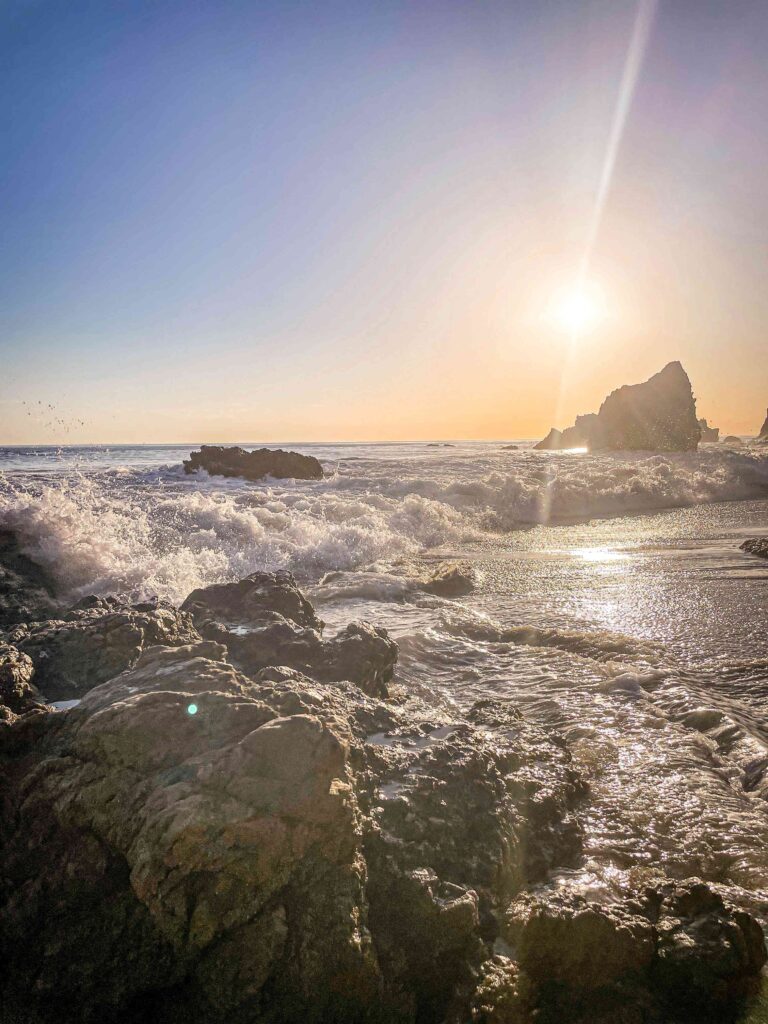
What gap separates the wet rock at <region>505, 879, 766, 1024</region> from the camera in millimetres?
1621

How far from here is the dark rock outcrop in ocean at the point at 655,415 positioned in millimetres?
42844

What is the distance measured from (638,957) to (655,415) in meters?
47.1

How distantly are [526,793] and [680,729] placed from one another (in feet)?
4.77

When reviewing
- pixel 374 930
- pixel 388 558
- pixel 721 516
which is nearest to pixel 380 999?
pixel 374 930

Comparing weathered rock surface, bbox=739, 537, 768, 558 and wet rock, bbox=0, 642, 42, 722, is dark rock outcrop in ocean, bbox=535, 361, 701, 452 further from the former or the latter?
wet rock, bbox=0, 642, 42, 722

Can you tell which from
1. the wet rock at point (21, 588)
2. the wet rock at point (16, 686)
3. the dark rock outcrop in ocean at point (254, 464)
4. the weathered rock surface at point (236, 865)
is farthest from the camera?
the dark rock outcrop in ocean at point (254, 464)

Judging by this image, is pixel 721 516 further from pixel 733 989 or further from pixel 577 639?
pixel 733 989

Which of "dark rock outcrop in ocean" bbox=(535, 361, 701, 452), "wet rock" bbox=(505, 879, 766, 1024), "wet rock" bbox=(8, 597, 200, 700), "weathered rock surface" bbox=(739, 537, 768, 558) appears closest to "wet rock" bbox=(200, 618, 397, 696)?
"wet rock" bbox=(8, 597, 200, 700)

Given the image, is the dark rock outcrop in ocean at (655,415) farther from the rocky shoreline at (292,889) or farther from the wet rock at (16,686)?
the wet rock at (16,686)

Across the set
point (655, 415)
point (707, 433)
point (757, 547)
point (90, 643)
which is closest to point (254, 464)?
point (757, 547)

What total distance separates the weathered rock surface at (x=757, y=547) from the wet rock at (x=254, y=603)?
22.2ft

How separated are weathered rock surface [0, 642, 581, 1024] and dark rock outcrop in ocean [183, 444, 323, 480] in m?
21.2

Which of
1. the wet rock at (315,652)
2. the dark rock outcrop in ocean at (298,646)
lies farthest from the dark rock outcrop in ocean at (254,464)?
the wet rock at (315,652)

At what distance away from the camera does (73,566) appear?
6254mm
